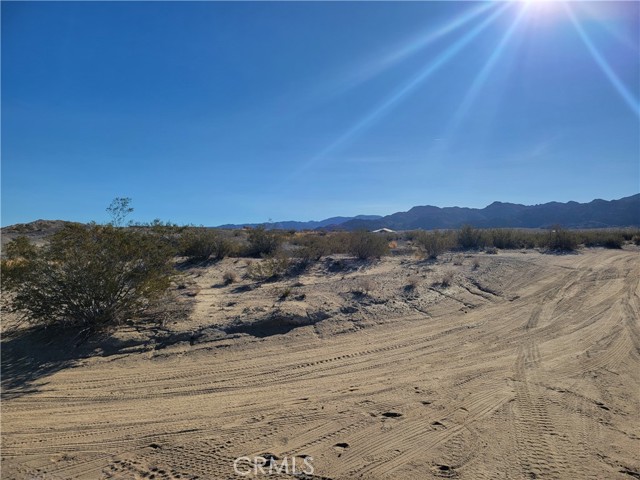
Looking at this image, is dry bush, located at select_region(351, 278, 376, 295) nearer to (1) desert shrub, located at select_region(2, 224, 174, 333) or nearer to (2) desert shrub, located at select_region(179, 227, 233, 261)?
(1) desert shrub, located at select_region(2, 224, 174, 333)

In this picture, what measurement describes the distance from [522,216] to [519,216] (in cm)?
106

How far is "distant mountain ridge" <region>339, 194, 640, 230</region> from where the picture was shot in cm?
8925

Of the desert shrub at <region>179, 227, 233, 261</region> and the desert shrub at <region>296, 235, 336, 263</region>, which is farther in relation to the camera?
the desert shrub at <region>179, 227, 233, 261</region>

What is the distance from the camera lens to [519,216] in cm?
10950

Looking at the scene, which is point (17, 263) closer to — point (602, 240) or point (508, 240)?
point (508, 240)

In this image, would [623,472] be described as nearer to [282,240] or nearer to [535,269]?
[535,269]

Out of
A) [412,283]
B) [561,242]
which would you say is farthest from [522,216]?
[412,283]

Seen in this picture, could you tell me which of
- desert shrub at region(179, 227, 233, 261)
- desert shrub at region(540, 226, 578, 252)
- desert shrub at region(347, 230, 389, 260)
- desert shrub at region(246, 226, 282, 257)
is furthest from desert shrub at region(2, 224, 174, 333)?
desert shrub at region(540, 226, 578, 252)

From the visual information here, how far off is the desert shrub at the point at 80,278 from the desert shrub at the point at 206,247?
30.2ft

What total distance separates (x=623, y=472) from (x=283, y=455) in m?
3.45

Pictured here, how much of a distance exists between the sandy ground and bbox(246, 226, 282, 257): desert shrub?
10.4 metres

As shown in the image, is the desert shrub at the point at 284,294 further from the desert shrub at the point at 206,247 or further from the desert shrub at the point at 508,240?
the desert shrub at the point at 508,240

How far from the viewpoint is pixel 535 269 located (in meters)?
15.5

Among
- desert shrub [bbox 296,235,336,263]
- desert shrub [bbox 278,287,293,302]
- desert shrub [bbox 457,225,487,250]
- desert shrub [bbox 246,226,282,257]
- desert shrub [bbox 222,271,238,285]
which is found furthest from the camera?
desert shrub [bbox 457,225,487,250]
